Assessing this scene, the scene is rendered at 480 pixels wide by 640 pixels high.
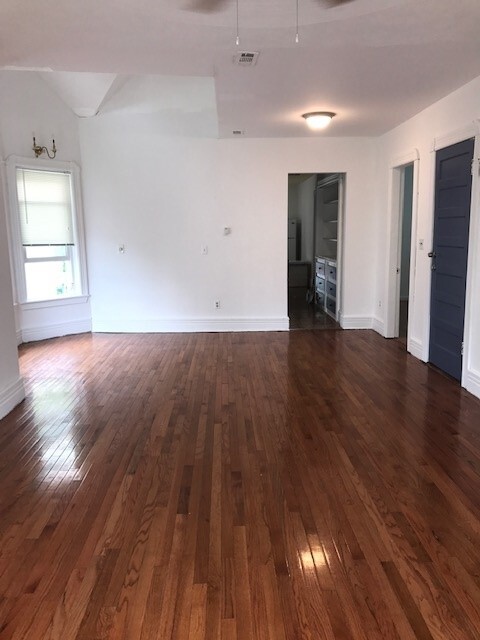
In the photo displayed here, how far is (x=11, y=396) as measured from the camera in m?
3.83

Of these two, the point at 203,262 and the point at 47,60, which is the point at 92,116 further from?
the point at 47,60

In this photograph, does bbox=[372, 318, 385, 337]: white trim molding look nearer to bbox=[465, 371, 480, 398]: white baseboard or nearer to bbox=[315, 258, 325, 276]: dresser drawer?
bbox=[315, 258, 325, 276]: dresser drawer

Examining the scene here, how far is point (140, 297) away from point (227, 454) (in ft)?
13.4

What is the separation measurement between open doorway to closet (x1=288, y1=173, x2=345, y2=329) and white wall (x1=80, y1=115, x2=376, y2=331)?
0.43m

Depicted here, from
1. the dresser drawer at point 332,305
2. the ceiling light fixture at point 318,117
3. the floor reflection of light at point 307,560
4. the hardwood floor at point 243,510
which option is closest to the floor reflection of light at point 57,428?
the hardwood floor at point 243,510

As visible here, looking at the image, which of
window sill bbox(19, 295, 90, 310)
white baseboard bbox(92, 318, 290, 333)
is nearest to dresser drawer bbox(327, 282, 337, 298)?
white baseboard bbox(92, 318, 290, 333)

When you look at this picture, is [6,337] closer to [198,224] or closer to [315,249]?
[198,224]

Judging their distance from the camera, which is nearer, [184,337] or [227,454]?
[227,454]

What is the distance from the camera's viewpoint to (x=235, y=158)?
20.7 feet

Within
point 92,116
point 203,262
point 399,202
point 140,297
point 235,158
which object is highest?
point 92,116

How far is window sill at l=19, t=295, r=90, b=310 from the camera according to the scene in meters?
6.13

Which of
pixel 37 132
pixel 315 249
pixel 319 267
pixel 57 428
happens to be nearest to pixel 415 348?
pixel 319 267

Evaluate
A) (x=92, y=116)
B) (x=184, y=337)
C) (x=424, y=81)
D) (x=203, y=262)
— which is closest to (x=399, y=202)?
(x=424, y=81)

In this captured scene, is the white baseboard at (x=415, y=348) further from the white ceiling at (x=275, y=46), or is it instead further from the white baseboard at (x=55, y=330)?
the white baseboard at (x=55, y=330)
